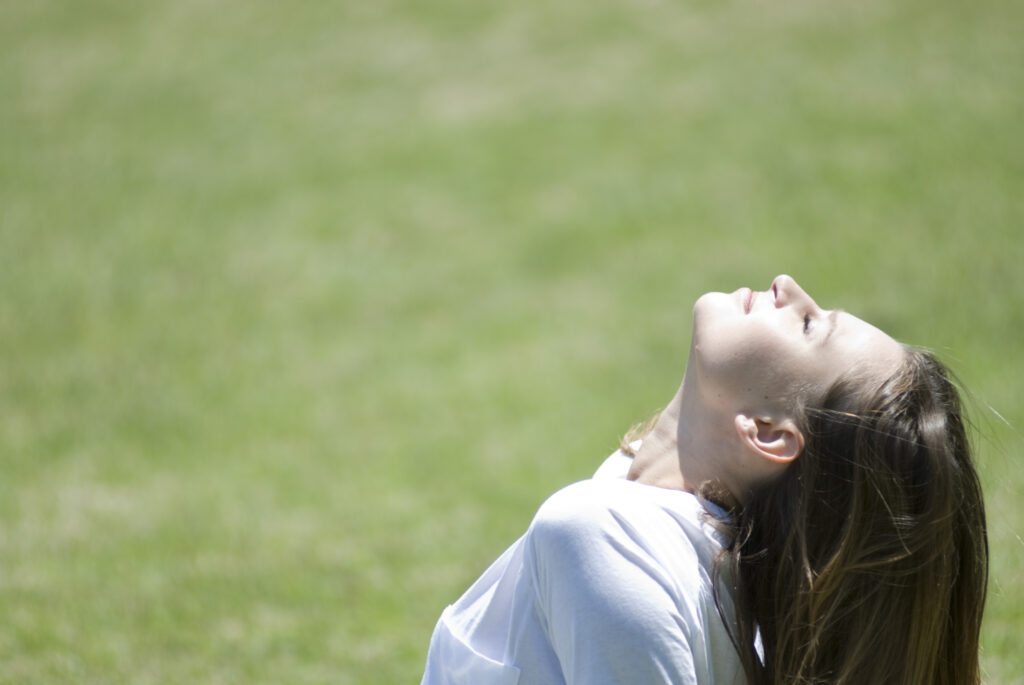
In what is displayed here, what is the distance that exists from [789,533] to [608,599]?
38 centimetres

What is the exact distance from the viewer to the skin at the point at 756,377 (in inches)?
69.7

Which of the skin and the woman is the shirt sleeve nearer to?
the woman

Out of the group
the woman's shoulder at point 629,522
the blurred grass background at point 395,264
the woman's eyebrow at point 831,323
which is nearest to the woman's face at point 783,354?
the woman's eyebrow at point 831,323

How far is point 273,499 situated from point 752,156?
184 inches

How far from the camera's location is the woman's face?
177cm

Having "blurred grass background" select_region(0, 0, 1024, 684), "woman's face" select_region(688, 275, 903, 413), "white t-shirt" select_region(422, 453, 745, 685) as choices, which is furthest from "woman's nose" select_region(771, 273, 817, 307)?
"blurred grass background" select_region(0, 0, 1024, 684)

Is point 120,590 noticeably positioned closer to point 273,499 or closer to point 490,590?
point 273,499

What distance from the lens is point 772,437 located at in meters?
1.79

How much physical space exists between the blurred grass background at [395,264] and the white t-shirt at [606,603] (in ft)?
5.34

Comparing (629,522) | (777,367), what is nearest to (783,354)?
(777,367)

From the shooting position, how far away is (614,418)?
5.01 m

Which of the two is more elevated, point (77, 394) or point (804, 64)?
point (804, 64)

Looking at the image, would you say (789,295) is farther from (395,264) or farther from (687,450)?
(395,264)

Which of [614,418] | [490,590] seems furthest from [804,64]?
[490,590]
